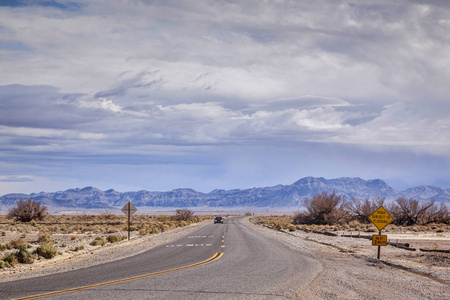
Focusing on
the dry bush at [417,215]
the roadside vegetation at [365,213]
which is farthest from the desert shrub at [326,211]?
the dry bush at [417,215]

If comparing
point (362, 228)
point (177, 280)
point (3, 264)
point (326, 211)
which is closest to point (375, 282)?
point (177, 280)

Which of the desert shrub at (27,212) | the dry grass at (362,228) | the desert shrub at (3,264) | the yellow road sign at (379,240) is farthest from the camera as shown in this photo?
the desert shrub at (27,212)

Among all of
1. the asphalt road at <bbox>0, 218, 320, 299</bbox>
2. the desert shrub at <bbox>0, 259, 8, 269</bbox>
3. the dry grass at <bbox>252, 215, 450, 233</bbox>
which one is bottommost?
the dry grass at <bbox>252, 215, 450, 233</bbox>

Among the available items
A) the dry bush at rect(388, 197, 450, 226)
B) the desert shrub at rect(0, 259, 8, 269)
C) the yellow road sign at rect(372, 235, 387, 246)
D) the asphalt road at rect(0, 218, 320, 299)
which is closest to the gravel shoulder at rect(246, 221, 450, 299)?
the asphalt road at rect(0, 218, 320, 299)

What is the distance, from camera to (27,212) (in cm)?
7019

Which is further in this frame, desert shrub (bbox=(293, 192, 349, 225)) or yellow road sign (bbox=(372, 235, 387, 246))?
desert shrub (bbox=(293, 192, 349, 225))

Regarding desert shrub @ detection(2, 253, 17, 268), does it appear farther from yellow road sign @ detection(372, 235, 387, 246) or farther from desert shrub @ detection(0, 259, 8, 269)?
yellow road sign @ detection(372, 235, 387, 246)

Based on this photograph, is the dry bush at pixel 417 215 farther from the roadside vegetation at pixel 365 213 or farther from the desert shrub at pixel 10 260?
the desert shrub at pixel 10 260

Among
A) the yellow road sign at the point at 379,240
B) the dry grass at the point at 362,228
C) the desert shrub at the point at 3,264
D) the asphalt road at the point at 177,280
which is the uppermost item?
the yellow road sign at the point at 379,240

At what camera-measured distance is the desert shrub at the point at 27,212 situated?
6981cm

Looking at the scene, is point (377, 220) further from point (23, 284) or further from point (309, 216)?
point (309, 216)

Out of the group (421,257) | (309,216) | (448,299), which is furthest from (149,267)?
(309,216)

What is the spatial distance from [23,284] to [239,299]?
695 centimetres

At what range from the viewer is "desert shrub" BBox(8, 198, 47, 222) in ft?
229
